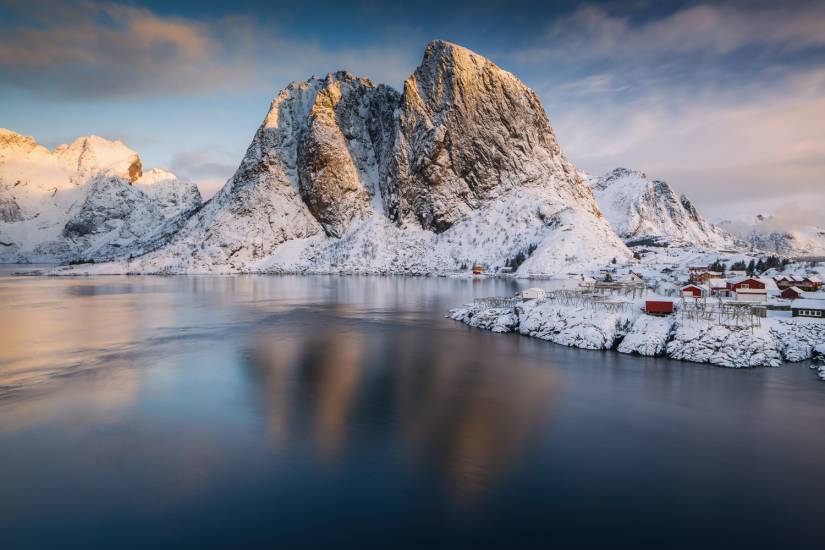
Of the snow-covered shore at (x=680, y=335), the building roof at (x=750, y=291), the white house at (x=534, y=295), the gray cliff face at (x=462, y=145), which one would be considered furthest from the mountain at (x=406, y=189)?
the snow-covered shore at (x=680, y=335)

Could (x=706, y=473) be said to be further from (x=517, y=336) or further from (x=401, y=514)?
(x=517, y=336)

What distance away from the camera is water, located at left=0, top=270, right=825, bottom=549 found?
42.3ft

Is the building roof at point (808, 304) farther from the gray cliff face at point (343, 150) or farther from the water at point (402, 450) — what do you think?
the gray cliff face at point (343, 150)

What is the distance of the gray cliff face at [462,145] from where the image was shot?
16175 cm

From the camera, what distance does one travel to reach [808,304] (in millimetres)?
38406

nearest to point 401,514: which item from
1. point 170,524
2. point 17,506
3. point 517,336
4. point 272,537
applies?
point 272,537

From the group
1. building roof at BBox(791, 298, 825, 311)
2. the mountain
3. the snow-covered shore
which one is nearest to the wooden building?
building roof at BBox(791, 298, 825, 311)

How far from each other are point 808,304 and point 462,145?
444ft

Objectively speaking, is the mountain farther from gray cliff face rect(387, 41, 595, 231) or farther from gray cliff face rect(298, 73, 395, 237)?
gray cliff face rect(298, 73, 395, 237)

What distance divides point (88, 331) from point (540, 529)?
47.6m

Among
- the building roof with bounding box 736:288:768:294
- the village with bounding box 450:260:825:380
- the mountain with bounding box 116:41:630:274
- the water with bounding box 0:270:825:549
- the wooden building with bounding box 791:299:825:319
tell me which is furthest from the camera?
the mountain with bounding box 116:41:630:274

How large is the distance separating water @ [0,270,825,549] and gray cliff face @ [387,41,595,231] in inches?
5188

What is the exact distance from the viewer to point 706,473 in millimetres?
16359

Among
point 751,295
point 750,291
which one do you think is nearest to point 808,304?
point 751,295
